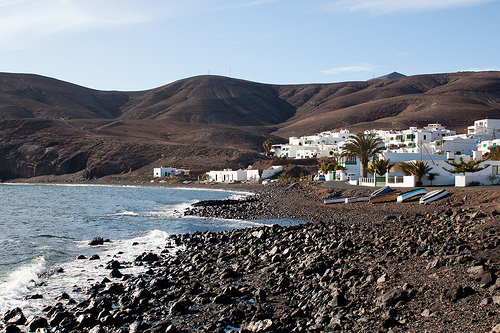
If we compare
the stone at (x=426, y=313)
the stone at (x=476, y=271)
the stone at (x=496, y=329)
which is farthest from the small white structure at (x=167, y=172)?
the stone at (x=496, y=329)

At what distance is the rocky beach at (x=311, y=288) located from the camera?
8258 mm

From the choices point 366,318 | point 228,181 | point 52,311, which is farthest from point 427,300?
Result: point 228,181

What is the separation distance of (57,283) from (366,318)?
31.9 ft

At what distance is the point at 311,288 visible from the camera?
10.7 metres

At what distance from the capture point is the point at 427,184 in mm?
35188

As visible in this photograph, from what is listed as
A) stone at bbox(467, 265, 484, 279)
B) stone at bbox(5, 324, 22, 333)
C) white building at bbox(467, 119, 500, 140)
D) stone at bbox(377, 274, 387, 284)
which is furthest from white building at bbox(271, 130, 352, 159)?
stone at bbox(5, 324, 22, 333)

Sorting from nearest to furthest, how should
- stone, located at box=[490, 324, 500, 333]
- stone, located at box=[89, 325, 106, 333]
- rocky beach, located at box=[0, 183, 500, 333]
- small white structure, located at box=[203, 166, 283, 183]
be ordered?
stone, located at box=[490, 324, 500, 333]
rocky beach, located at box=[0, 183, 500, 333]
stone, located at box=[89, 325, 106, 333]
small white structure, located at box=[203, 166, 283, 183]

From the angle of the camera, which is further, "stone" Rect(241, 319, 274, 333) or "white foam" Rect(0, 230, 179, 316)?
"white foam" Rect(0, 230, 179, 316)

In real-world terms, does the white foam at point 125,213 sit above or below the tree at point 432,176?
below

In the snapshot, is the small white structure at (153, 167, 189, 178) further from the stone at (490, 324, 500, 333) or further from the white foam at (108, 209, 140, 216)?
the stone at (490, 324, 500, 333)

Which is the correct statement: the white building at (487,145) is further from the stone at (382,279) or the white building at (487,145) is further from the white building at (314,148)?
the stone at (382,279)

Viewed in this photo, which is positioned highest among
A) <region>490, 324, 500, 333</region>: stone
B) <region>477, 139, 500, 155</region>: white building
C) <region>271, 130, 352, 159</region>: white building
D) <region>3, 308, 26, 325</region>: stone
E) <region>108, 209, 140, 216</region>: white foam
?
<region>271, 130, 352, 159</region>: white building

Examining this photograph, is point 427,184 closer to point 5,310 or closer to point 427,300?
point 427,300

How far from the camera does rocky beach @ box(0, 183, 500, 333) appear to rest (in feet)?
27.1
